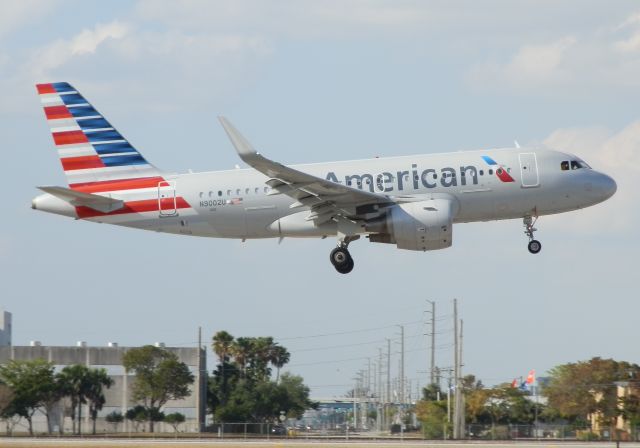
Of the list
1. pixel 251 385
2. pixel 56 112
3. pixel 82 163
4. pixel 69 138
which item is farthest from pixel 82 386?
pixel 82 163

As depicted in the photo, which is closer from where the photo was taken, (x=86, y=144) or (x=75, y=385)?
(x=86, y=144)

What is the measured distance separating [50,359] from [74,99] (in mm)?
52397

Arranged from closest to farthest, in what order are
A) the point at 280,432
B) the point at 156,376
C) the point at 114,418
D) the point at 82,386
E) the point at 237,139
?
the point at 237,139
the point at 280,432
the point at 82,386
the point at 114,418
the point at 156,376

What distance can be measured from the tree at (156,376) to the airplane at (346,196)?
148ft

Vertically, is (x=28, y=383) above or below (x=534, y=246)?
below

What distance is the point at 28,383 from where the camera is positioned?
9312cm

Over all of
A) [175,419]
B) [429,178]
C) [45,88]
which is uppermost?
[45,88]

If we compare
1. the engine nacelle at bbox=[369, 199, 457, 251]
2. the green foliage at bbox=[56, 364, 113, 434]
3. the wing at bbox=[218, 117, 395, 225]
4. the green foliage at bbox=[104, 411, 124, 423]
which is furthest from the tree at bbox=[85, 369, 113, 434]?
the engine nacelle at bbox=[369, 199, 457, 251]

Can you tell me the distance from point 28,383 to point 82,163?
4234 centimetres

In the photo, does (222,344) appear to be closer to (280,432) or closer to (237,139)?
(280,432)

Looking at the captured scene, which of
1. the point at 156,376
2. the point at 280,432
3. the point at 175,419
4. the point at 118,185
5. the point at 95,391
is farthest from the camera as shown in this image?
the point at 156,376

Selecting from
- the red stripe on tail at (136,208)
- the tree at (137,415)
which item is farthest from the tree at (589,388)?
the red stripe on tail at (136,208)

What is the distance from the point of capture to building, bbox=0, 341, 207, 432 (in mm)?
97062

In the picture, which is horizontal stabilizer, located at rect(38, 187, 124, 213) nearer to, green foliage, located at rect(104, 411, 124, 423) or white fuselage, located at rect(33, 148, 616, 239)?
white fuselage, located at rect(33, 148, 616, 239)
